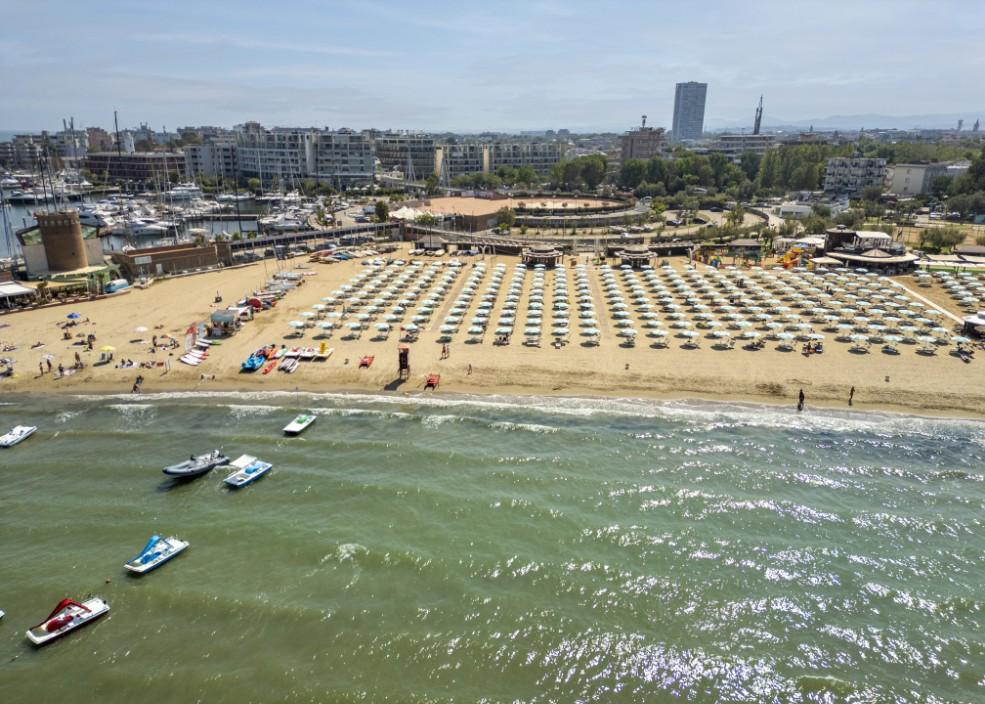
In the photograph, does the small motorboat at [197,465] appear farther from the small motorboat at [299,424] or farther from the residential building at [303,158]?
the residential building at [303,158]

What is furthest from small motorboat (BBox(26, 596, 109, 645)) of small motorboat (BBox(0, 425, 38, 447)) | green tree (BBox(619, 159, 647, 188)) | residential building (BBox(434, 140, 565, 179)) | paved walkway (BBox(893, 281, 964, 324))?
residential building (BBox(434, 140, 565, 179))

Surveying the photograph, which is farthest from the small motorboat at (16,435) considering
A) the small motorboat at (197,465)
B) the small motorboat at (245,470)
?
the small motorboat at (245,470)

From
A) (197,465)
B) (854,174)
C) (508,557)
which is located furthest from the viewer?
(854,174)

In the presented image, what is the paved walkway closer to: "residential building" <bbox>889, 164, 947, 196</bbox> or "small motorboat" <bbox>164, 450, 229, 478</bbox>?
"small motorboat" <bbox>164, 450, 229, 478</bbox>

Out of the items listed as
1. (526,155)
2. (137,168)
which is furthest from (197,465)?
(137,168)

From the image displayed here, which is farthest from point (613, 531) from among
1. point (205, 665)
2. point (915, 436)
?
point (915, 436)

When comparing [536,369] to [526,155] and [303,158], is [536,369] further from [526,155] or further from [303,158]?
[526,155]

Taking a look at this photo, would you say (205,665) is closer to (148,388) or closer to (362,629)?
(362,629)
